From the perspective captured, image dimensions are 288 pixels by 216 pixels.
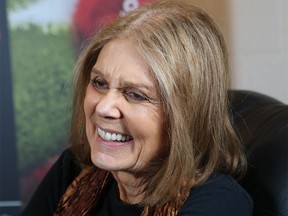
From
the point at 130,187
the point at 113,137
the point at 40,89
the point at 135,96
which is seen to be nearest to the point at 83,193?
the point at 130,187

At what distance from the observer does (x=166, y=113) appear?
1145 millimetres

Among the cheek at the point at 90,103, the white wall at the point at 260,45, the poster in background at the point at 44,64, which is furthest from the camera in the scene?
the poster in background at the point at 44,64

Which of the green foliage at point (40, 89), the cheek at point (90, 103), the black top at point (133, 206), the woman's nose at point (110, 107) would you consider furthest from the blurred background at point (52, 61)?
the woman's nose at point (110, 107)

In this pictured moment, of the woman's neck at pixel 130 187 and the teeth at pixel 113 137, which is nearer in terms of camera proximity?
the teeth at pixel 113 137

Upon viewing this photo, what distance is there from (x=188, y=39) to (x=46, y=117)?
1135 mm

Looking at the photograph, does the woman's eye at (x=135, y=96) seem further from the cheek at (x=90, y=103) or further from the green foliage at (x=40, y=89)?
the green foliage at (x=40, y=89)

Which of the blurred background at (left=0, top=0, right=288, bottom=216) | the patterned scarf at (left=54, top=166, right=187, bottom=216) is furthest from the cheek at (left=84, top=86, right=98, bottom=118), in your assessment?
the blurred background at (left=0, top=0, right=288, bottom=216)

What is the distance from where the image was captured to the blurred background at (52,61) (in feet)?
6.49

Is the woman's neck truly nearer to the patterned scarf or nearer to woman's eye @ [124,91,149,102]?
the patterned scarf

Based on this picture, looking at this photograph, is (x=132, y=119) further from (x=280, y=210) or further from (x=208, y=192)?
(x=280, y=210)

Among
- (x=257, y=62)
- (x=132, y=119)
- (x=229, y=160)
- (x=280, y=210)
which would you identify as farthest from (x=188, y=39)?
(x=257, y=62)

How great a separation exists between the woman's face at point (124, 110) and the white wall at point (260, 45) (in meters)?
0.92

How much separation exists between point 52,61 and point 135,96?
40.7 inches

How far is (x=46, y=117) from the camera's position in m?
2.13
